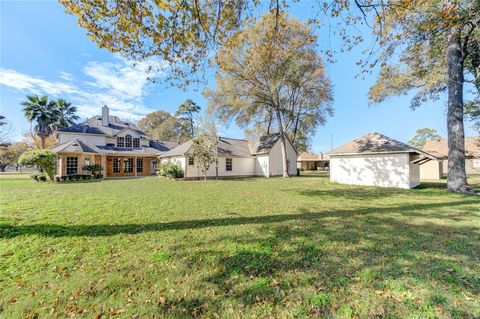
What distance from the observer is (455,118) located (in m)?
11.3

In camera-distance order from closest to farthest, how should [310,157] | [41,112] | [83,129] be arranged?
[83,129], [41,112], [310,157]

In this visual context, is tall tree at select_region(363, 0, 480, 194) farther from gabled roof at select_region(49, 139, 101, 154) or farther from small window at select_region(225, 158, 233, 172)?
gabled roof at select_region(49, 139, 101, 154)

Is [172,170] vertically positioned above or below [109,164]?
below

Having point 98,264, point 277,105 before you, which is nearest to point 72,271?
point 98,264

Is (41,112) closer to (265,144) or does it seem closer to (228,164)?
(228,164)

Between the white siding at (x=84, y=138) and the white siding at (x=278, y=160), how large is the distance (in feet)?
63.6

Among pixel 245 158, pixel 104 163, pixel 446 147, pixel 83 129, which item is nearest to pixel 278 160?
pixel 245 158

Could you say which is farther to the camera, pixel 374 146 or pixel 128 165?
pixel 128 165

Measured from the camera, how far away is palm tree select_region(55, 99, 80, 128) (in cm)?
3031

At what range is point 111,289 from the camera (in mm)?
2811

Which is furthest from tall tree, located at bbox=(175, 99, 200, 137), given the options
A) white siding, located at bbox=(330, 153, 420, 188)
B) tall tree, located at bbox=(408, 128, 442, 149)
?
tall tree, located at bbox=(408, 128, 442, 149)

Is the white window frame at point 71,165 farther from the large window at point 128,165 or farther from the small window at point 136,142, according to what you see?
the small window at point 136,142

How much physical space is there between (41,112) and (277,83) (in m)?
30.3

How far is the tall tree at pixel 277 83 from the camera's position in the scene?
17.5m
